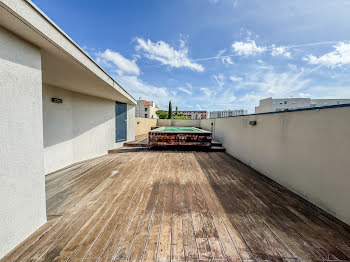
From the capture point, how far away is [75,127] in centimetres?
381

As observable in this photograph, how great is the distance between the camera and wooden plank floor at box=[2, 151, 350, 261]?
46.3 inches

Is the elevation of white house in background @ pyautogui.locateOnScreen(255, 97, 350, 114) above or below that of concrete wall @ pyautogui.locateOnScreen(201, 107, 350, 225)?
above

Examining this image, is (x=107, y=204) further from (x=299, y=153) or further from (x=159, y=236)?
(x=299, y=153)

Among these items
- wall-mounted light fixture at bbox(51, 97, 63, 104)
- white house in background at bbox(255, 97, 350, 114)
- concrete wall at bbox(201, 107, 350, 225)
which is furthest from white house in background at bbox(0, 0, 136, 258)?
white house in background at bbox(255, 97, 350, 114)

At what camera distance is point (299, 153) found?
2189mm

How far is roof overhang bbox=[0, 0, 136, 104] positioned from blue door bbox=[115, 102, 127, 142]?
2.70m

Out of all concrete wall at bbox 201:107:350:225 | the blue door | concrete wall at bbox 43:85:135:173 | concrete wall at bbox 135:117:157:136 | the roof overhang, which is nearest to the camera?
the roof overhang

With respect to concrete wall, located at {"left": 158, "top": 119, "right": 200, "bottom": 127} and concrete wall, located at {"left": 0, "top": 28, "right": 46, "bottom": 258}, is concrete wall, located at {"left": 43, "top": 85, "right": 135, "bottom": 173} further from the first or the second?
concrete wall, located at {"left": 158, "top": 119, "right": 200, "bottom": 127}

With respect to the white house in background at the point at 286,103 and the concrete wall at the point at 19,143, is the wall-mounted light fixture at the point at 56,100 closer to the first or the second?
the concrete wall at the point at 19,143

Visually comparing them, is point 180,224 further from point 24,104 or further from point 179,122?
point 179,122

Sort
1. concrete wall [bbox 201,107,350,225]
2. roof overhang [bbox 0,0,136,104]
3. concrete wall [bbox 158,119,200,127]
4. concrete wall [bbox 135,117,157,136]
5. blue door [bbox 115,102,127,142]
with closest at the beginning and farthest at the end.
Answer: roof overhang [bbox 0,0,136,104] < concrete wall [bbox 201,107,350,225] < blue door [bbox 115,102,127,142] < concrete wall [bbox 135,117,157,136] < concrete wall [bbox 158,119,200,127]

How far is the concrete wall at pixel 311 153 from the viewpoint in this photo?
63.4 inches

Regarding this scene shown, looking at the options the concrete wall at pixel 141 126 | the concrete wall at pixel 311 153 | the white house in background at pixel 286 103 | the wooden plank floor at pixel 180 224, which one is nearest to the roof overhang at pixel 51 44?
the wooden plank floor at pixel 180 224

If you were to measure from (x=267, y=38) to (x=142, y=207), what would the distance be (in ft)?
28.9
